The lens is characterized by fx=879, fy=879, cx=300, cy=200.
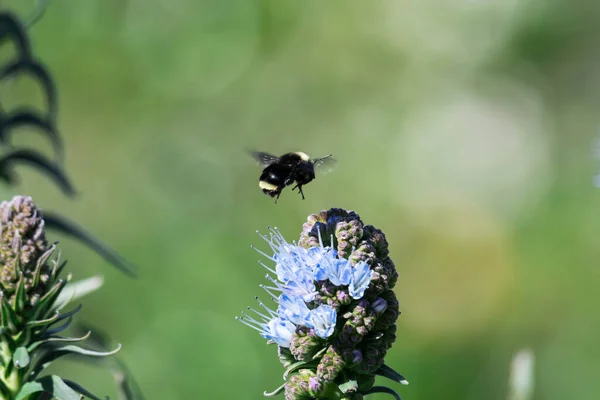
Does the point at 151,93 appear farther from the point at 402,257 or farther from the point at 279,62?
the point at 402,257

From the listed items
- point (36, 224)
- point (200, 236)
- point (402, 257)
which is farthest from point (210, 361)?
point (36, 224)

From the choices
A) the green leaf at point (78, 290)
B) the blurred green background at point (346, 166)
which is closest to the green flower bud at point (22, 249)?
the green leaf at point (78, 290)

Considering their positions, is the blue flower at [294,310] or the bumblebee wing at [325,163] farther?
the bumblebee wing at [325,163]

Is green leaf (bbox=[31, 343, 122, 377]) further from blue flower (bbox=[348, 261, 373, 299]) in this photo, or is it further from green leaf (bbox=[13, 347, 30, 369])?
blue flower (bbox=[348, 261, 373, 299])

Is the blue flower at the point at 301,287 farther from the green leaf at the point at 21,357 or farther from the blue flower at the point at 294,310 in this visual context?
the green leaf at the point at 21,357

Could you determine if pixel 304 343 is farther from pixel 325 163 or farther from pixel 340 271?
pixel 325 163

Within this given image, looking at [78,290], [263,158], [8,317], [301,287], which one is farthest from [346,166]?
[8,317]
